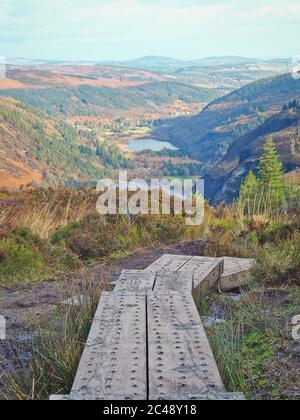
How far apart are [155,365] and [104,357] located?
273 millimetres

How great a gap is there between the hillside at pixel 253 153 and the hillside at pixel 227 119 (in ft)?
100

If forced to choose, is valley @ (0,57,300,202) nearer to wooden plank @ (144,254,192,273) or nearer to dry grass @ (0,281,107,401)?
wooden plank @ (144,254,192,273)

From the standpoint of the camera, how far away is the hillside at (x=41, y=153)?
3292 inches

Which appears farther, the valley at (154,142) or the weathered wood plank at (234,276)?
the valley at (154,142)

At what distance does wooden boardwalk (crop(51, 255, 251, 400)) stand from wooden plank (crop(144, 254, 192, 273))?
1.13 m

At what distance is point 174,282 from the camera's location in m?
4.39

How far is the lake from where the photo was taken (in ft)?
487

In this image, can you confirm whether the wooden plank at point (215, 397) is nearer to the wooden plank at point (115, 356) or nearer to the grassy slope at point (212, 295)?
the wooden plank at point (115, 356)

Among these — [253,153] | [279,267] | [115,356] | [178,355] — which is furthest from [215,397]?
[253,153]

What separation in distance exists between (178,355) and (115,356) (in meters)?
0.31

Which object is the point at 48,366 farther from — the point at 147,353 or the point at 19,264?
the point at 19,264

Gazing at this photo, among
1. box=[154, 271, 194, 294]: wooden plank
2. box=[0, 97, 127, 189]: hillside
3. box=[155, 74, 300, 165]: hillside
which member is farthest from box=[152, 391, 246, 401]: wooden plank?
box=[155, 74, 300, 165]: hillside

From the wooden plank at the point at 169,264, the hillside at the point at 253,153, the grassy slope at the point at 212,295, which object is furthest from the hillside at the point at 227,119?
the wooden plank at the point at 169,264
